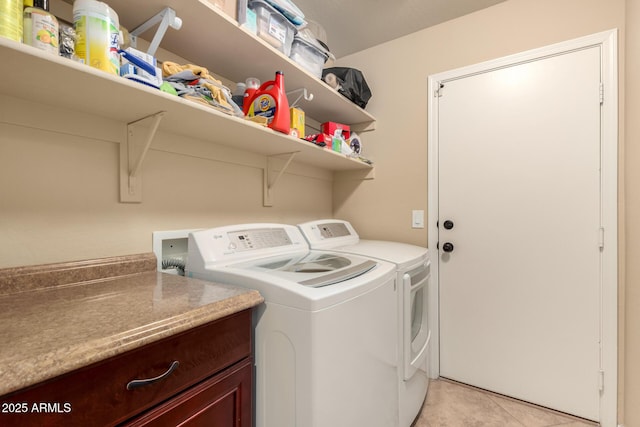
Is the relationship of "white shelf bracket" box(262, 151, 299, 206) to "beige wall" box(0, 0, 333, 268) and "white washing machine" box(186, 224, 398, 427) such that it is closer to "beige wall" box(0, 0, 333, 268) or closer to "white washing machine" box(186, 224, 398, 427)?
"beige wall" box(0, 0, 333, 268)

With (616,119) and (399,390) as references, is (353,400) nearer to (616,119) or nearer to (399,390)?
Result: (399,390)

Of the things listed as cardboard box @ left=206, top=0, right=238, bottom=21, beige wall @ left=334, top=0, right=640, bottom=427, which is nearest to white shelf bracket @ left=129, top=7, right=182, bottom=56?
cardboard box @ left=206, top=0, right=238, bottom=21

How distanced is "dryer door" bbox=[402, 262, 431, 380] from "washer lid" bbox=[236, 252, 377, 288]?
0.89 feet

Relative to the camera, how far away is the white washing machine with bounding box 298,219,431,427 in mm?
1366

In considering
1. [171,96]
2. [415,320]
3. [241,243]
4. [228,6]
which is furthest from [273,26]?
[415,320]

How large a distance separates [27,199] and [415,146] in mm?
2136

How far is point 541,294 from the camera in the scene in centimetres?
175

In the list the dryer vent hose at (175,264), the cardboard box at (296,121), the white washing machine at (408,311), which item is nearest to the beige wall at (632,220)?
the white washing machine at (408,311)

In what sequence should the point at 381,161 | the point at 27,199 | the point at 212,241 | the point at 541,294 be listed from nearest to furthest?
the point at 27,199
the point at 212,241
the point at 541,294
the point at 381,161

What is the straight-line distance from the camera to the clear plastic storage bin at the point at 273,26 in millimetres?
1306

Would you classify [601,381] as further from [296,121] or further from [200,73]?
[200,73]

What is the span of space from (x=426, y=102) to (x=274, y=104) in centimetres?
128

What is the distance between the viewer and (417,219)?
7.03ft

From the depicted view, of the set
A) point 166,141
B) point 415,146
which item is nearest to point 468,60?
point 415,146
